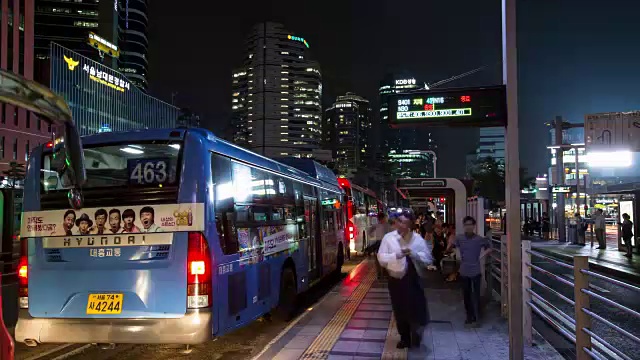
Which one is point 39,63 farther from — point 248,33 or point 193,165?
point 248,33

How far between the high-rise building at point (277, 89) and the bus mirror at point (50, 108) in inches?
6062

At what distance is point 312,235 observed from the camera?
11.6m

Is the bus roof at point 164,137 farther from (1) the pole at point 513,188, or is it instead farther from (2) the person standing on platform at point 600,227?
(2) the person standing on platform at point 600,227

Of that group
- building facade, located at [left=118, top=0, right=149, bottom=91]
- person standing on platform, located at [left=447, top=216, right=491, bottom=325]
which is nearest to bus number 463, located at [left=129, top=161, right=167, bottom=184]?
person standing on platform, located at [left=447, top=216, right=491, bottom=325]

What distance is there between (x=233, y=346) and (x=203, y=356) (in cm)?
69

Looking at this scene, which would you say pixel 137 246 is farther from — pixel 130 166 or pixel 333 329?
pixel 333 329

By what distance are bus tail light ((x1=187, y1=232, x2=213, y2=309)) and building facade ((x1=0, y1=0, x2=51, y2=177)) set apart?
59489 millimetres

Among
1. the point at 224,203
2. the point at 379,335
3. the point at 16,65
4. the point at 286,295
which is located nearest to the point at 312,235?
the point at 286,295

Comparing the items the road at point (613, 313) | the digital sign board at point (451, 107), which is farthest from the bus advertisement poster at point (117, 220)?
the road at point (613, 313)

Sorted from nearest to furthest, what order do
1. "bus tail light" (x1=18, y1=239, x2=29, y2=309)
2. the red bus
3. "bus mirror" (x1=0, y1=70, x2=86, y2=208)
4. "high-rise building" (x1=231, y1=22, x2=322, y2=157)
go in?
"bus mirror" (x1=0, y1=70, x2=86, y2=208) → "bus tail light" (x1=18, y1=239, x2=29, y2=309) → the red bus → "high-rise building" (x1=231, y1=22, x2=322, y2=157)

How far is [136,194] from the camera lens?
602cm

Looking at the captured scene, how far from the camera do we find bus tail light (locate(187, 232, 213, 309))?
226 inches

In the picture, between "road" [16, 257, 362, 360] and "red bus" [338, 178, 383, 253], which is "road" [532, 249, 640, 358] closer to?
"road" [16, 257, 362, 360]

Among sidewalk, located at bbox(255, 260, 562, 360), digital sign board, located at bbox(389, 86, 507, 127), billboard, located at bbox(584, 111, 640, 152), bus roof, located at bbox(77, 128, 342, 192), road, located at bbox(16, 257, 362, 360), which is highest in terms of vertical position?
billboard, located at bbox(584, 111, 640, 152)
